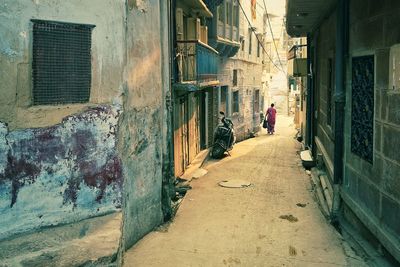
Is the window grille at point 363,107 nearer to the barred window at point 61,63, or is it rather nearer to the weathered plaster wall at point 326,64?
the weathered plaster wall at point 326,64

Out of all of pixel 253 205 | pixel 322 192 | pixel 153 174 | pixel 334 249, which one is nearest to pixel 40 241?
pixel 153 174

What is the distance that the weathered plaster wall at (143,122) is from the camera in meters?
6.20

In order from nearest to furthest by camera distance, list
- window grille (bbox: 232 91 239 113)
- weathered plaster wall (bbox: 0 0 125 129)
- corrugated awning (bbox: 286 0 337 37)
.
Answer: weathered plaster wall (bbox: 0 0 125 129) < corrugated awning (bbox: 286 0 337 37) < window grille (bbox: 232 91 239 113)

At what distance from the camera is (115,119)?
16.8ft

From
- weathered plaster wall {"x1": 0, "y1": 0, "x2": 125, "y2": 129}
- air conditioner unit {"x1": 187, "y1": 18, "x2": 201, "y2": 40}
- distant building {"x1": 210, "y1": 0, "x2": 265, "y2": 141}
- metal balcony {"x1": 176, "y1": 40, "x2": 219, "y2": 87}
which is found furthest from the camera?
distant building {"x1": 210, "y1": 0, "x2": 265, "y2": 141}

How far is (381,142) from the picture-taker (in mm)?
5555

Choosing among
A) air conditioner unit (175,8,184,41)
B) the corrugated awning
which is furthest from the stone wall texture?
air conditioner unit (175,8,184,41)

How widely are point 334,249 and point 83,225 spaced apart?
3.78m

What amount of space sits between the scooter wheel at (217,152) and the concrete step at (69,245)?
9.65 metres

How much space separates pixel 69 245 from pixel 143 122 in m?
2.52

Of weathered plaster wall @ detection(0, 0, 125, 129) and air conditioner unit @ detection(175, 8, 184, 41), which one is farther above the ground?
air conditioner unit @ detection(175, 8, 184, 41)

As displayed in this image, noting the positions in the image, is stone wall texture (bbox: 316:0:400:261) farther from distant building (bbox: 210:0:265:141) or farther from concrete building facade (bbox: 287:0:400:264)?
distant building (bbox: 210:0:265:141)

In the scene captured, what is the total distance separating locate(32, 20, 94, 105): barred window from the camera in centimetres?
443

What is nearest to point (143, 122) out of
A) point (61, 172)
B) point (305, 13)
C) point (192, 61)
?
point (61, 172)
